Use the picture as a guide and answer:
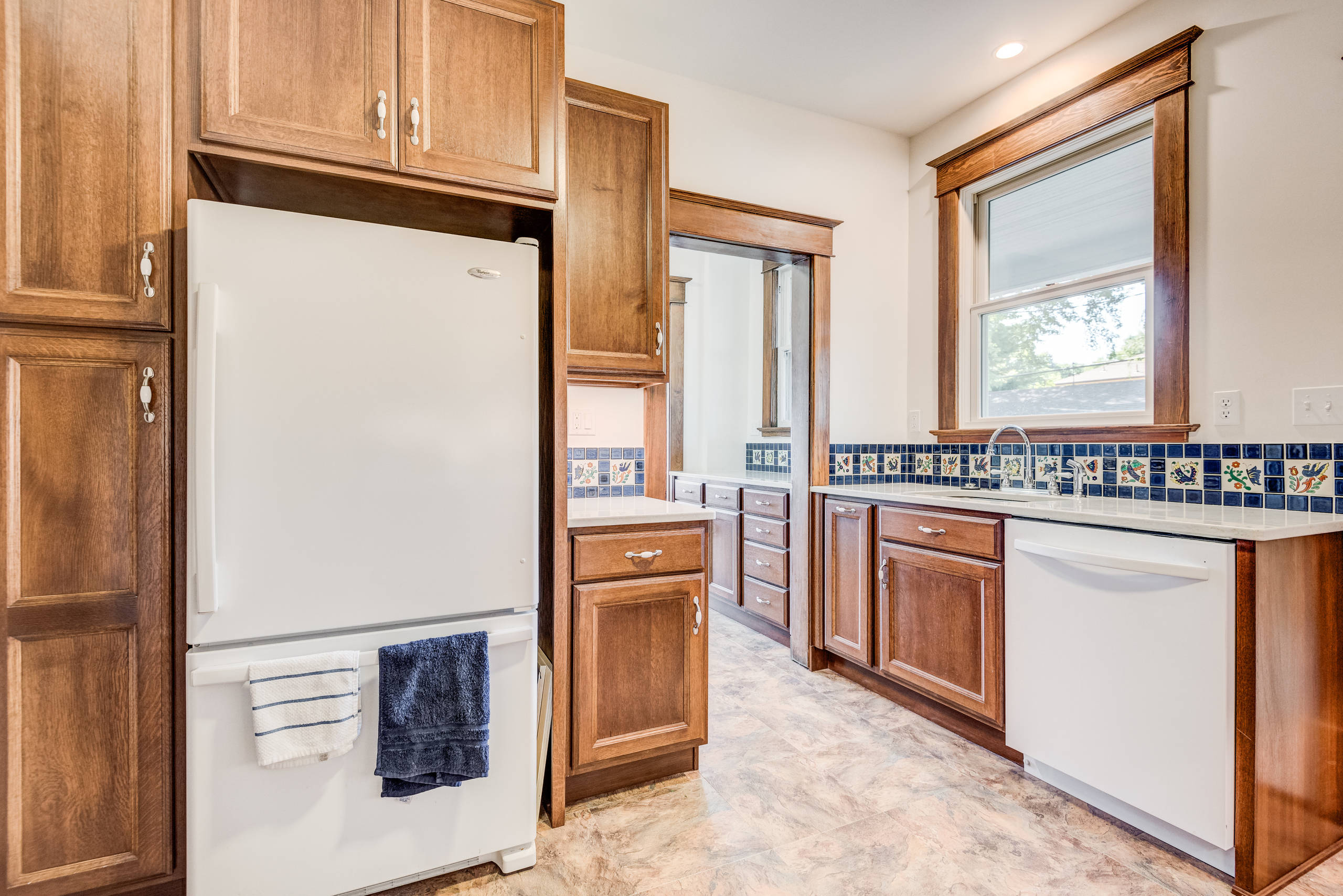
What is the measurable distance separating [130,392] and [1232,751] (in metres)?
2.70

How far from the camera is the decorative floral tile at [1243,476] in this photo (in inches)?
76.9

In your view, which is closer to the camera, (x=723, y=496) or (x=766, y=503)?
(x=766, y=503)

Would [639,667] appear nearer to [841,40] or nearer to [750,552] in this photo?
[750,552]

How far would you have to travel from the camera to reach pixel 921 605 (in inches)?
94.3

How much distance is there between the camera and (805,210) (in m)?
2.98

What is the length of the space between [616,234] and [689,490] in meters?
2.37

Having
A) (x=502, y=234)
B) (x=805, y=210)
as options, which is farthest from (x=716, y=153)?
(x=502, y=234)

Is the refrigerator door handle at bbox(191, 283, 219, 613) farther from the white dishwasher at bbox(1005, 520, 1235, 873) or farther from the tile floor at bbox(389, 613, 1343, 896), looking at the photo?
the white dishwasher at bbox(1005, 520, 1235, 873)

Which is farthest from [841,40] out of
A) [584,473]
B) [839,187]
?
[584,473]

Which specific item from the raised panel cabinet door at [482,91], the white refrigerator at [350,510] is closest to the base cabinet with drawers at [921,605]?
the white refrigerator at [350,510]

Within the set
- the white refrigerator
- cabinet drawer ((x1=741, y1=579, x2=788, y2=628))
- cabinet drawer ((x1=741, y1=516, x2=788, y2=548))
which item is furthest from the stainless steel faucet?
the white refrigerator

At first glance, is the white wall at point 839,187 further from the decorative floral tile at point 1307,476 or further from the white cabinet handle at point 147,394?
the white cabinet handle at point 147,394

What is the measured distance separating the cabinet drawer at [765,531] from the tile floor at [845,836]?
1.07 m

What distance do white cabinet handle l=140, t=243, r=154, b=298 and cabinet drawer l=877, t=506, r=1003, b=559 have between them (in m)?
2.44
